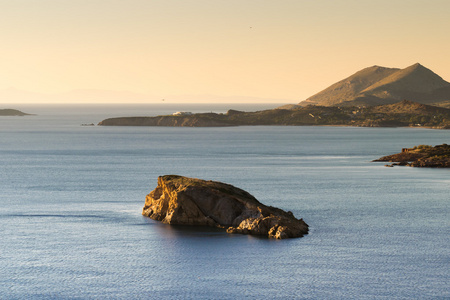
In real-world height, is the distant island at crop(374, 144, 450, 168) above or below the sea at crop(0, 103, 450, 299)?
above

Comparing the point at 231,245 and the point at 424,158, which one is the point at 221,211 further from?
the point at 424,158

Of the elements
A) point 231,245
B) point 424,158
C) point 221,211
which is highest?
point 424,158

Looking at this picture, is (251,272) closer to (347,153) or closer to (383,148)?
(347,153)

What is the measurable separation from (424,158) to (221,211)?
8361cm

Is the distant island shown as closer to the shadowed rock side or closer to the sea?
the sea

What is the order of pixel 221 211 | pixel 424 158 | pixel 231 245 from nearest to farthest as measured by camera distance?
pixel 231 245, pixel 221 211, pixel 424 158

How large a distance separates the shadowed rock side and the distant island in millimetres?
75142

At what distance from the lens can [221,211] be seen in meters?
68.6

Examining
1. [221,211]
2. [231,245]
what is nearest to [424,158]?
[221,211]

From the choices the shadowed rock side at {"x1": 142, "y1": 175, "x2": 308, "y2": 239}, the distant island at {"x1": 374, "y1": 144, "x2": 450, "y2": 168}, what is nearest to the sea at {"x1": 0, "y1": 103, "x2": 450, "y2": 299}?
the shadowed rock side at {"x1": 142, "y1": 175, "x2": 308, "y2": 239}

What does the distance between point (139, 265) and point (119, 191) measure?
43978 millimetres

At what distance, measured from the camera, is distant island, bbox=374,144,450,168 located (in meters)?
136

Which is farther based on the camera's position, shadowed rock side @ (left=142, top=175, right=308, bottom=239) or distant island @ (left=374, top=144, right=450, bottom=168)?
distant island @ (left=374, top=144, right=450, bottom=168)

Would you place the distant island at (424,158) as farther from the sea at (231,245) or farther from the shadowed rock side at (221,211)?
the shadowed rock side at (221,211)
